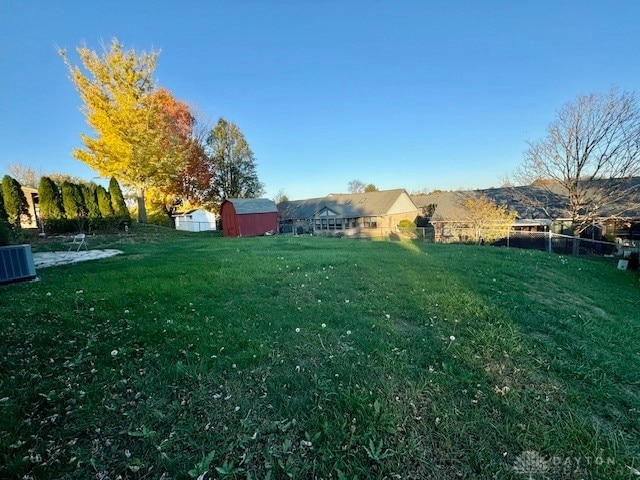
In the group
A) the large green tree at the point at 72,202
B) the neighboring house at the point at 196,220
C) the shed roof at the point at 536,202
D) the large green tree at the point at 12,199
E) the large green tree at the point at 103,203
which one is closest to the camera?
the large green tree at the point at 12,199

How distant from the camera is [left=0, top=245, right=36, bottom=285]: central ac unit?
5.30 m

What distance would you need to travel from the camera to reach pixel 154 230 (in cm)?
1875

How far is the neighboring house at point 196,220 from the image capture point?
3092 cm

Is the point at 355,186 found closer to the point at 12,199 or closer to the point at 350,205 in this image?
the point at 350,205

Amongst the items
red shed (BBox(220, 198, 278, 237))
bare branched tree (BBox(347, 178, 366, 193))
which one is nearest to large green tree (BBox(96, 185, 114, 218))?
red shed (BBox(220, 198, 278, 237))

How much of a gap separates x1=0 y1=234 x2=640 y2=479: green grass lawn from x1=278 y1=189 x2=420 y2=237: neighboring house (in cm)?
2742

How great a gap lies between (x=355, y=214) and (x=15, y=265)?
30022 mm

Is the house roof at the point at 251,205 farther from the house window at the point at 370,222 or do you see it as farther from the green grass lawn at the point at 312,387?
the green grass lawn at the point at 312,387

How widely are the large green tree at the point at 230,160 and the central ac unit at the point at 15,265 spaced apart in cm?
2740

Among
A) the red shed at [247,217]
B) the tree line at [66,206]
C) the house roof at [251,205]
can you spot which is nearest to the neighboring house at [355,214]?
the house roof at [251,205]

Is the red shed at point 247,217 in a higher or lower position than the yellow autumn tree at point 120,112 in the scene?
lower

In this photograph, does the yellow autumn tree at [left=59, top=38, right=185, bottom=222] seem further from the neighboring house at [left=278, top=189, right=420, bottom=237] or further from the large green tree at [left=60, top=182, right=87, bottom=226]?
the neighboring house at [left=278, top=189, right=420, bottom=237]

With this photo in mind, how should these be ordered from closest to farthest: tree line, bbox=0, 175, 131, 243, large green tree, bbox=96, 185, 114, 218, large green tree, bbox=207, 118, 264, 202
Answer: tree line, bbox=0, 175, 131, 243 → large green tree, bbox=96, 185, 114, 218 → large green tree, bbox=207, 118, 264, 202

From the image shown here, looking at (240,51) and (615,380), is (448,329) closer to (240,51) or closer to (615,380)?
(615,380)
